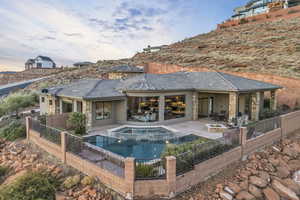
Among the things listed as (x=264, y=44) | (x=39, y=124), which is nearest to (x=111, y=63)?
(x=264, y=44)

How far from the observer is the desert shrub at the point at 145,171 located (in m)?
6.75

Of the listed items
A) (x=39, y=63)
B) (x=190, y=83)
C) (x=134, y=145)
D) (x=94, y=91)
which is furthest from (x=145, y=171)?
(x=39, y=63)

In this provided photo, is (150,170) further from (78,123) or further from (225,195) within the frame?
(78,123)

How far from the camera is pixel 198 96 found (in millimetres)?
17297

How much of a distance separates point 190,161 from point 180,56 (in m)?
32.6

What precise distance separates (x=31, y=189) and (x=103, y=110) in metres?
8.01

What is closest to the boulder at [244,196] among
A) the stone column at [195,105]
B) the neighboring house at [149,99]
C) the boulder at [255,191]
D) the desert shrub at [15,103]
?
the boulder at [255,191]

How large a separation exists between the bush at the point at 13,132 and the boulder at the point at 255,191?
14408mm

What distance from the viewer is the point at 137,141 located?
11.5 m

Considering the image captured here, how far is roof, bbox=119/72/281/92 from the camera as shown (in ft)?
48.8

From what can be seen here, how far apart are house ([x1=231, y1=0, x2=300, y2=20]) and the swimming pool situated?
5137cm

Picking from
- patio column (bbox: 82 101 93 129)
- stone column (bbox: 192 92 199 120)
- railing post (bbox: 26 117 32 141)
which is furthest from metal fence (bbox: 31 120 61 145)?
stone column (bbox: 192 92 199 120)

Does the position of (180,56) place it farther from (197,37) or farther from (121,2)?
(121,2)

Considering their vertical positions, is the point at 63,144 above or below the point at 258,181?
above
